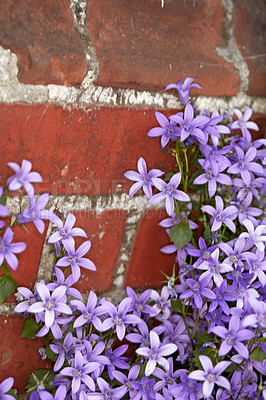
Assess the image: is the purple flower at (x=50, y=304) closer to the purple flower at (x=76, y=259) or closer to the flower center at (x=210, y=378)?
the purple flower at (x=76, y=259)

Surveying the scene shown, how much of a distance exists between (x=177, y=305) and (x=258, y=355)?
0.17 metres

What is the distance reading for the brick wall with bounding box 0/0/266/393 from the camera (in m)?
0.70

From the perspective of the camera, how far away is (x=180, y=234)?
85 centimetres

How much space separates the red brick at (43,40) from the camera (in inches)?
26.5

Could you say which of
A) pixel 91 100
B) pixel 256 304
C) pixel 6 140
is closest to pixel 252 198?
pixel 256 304

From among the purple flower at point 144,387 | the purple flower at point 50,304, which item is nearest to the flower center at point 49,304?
the purple flower at point 50,304

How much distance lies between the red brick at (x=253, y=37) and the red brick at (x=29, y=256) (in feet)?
1.83

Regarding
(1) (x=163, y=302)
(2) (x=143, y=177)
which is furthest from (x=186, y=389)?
(2) (x=143, y=177)

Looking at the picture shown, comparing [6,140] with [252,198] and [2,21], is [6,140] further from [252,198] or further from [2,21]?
[252,198]

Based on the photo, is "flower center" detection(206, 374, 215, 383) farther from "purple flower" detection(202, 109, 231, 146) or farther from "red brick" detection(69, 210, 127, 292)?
"purple flower" detection(202, 109, 231, 146)

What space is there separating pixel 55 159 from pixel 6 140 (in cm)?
9

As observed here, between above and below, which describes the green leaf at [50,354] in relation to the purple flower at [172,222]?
below

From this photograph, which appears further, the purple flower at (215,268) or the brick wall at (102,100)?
the purple flower at (215,268)

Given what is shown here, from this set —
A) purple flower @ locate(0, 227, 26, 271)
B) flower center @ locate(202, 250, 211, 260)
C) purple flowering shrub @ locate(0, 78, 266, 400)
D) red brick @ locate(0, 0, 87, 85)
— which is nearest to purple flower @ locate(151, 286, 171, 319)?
purple flowering shrub @ locate(0, 78, 266, 400)
